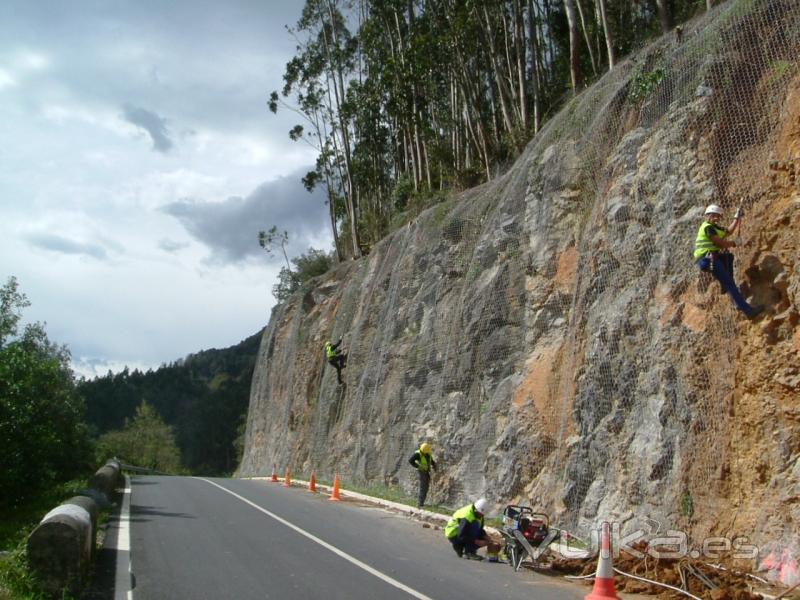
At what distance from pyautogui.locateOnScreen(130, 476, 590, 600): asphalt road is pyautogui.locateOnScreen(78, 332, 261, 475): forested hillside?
54.2 metres

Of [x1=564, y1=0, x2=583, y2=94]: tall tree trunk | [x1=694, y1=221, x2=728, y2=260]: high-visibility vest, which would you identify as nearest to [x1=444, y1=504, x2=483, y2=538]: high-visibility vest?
[x1=694, y1=221, x2=728, y2=260]: high-visibility vest

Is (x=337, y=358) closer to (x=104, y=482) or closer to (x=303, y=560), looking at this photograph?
(x=104, y=482)

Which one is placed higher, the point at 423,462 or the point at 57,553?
the point at 423,462

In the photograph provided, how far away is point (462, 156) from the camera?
30.1 meters

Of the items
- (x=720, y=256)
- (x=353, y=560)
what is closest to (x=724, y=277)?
(x=720, y=256)

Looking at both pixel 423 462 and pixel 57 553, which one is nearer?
pixel 57 553

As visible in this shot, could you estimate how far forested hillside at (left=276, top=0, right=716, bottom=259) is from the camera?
23.7 meters

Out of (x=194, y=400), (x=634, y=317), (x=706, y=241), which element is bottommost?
(x=634, y=317)

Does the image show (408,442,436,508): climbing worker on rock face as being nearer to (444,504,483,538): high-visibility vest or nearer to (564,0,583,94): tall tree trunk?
(444,504,483,538): high-visibility vest

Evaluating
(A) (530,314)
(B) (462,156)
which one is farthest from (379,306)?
(A) (530,314)

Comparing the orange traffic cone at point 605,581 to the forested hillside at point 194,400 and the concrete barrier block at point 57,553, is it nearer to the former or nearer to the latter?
the concrete barrier block at point 57,553

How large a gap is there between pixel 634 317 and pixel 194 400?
397 feet

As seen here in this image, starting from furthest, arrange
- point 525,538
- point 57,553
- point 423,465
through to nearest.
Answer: point 423,465
point 525,538
point 57,553

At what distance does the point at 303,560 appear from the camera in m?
9.88
